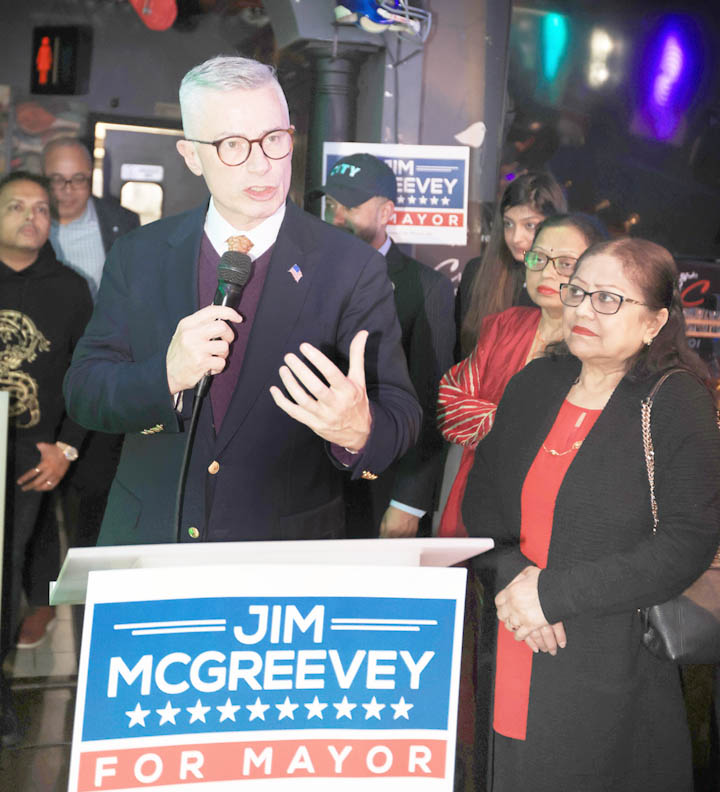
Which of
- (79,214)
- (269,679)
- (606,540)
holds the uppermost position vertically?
(79,214)

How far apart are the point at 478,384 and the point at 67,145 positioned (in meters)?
1.37

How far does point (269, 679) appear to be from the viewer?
1.33 metres

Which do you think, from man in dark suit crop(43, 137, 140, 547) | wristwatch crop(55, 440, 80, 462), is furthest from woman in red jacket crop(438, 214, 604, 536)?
wristwatch crop(55, 440, 80, 462)

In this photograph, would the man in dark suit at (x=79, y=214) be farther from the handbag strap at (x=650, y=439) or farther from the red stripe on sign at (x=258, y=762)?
the red stripe on sign at (x=258, y=762)

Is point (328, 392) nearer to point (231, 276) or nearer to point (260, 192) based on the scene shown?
point (231, 276)

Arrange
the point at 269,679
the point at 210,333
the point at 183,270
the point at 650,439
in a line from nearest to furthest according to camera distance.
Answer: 1. the point at 269,679
2. the point at 210,333
3. the point at 650,439
4. the point at 183,270

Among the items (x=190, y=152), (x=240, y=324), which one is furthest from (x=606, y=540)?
(x=190, y=152)

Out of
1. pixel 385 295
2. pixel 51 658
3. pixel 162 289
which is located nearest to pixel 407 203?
pixel 385 295

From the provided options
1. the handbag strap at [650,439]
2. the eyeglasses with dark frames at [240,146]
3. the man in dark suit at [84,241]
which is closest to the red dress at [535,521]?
the handbag strap at [650,439]

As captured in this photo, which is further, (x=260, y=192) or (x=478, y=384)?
(x=478, y=384)

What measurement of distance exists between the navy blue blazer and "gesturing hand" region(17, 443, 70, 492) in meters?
0.88

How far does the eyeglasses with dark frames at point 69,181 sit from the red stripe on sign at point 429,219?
2.99 feet

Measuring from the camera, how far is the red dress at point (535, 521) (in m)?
2.06

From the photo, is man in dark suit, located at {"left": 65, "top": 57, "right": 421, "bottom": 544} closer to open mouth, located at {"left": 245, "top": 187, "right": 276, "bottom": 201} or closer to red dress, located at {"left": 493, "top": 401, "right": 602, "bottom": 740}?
open mouth, located at {"left": 245, "top": 187, "right": 276, "bottom": 201}
